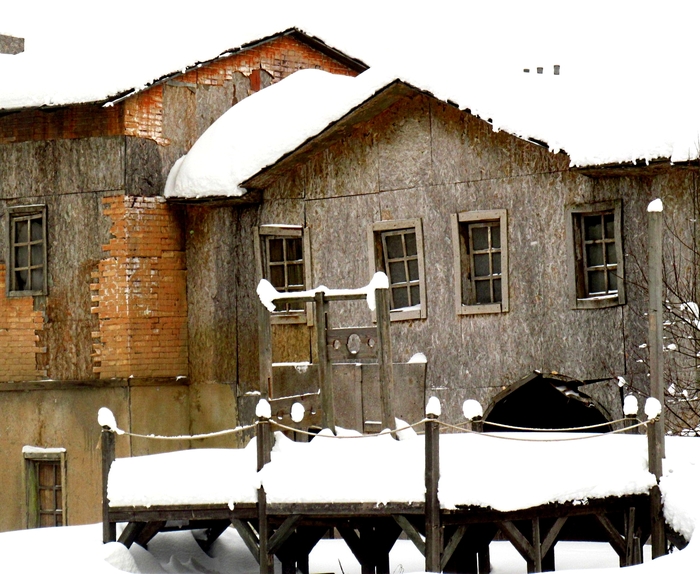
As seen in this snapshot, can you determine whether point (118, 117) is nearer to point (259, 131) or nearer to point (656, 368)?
point (259, 131)

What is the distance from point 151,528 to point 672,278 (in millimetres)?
7031

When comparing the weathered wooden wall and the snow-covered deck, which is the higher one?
the weathered wooden wall

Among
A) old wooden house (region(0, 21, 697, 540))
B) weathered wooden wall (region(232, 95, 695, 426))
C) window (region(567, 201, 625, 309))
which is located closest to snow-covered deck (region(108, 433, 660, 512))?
weathered wooden wall (region(232, 95, 695, 426))

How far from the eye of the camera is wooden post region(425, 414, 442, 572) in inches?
495

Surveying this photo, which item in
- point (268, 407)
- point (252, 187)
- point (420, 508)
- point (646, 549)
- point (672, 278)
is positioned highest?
point (252, 187)

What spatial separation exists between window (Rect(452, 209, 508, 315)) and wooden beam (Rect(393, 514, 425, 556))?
16.9ft

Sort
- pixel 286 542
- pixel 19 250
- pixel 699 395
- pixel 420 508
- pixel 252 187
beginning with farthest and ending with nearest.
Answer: pixel 19 250 < pixel 252 187 < pixel 699 395 < pixel 286 542 < pixel 420 508

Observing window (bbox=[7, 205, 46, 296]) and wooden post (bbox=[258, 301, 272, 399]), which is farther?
window (bbox=[7, 205, 46, 296])

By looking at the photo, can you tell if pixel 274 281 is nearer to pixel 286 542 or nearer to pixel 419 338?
pixel 419 338

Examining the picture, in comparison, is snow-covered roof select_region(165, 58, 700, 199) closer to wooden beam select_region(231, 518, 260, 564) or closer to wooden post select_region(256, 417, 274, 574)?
wooden post select_region(256, 417, 274, 574)

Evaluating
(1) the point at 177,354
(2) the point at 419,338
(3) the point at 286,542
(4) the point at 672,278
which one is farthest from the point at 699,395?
(1) the point at 177,354

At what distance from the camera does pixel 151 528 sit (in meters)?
14.4

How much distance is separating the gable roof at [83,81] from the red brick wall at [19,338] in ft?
9.11

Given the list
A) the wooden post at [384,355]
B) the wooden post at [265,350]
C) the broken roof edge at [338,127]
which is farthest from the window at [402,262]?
the wooden post at [384,355]
